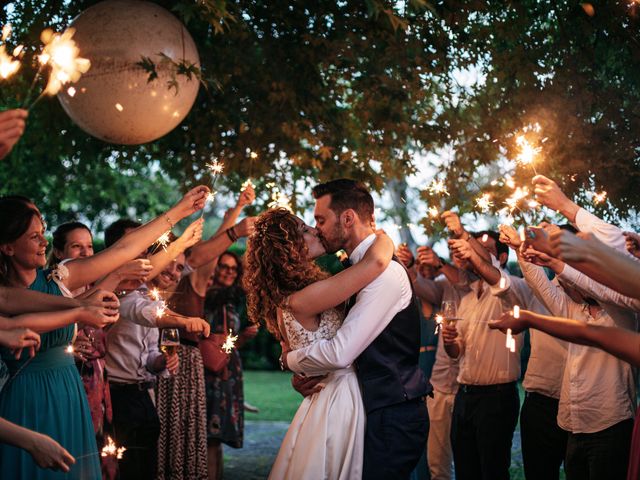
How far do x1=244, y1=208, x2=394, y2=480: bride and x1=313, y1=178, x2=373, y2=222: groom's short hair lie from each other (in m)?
0.21

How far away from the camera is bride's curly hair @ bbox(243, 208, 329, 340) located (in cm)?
360

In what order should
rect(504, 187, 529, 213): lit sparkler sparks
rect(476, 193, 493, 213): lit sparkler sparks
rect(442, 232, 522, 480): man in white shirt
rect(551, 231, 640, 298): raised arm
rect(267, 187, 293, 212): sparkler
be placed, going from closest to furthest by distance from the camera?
rect(551, 231, 640, 298): raised arm, rect(442, 232, 522, 480): man in white shirt, rect(476, 193, 493, 213): lit sparkler sparks, rect(504, 187, 529, 213): lit sparkler sparks, rect(267, 187, 293, 212): sparkler

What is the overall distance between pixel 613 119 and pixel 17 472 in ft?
16.2

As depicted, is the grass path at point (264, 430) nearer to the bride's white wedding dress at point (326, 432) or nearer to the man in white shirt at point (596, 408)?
the man in white shirt at point (596, 408)

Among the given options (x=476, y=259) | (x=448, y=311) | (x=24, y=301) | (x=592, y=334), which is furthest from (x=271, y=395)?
(x=592, y=334)

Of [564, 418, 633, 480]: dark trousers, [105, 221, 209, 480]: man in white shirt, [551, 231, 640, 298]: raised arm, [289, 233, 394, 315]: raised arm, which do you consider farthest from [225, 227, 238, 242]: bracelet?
[551, 231, 640, 298]: raised arm

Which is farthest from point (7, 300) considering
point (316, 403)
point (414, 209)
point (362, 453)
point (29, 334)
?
point (414, 209)

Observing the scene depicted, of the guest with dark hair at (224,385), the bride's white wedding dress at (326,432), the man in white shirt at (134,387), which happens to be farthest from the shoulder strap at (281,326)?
the guest with dark hair at (224,385)

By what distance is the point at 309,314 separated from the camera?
352 centimetres

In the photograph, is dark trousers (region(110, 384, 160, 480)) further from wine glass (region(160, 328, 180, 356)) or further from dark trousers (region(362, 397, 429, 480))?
dark trousers (region(362, 397, 429, 480))

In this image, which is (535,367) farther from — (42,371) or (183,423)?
(42,371)

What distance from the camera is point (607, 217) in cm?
580

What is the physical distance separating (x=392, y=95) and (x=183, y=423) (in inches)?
133

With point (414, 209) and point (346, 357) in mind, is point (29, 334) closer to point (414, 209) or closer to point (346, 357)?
point (346, 357)
